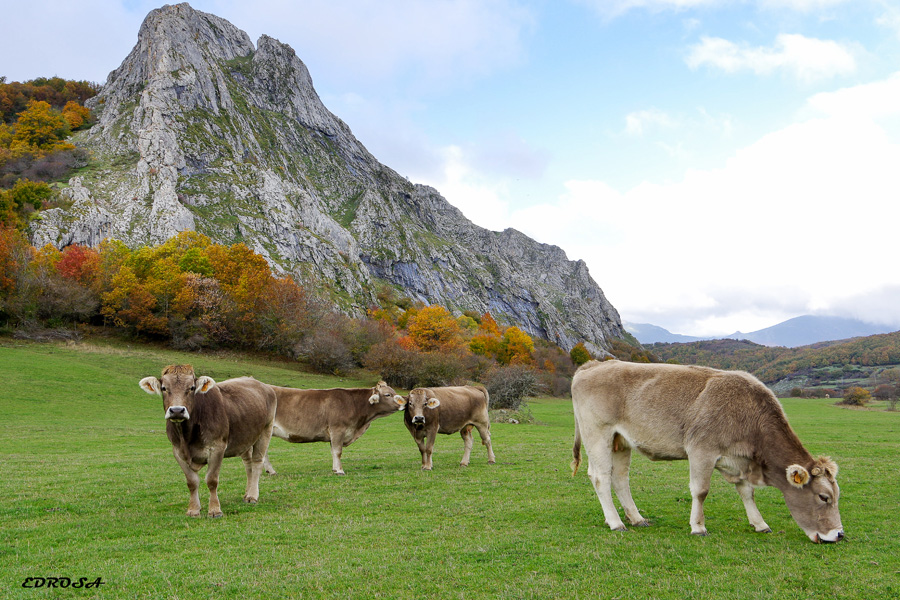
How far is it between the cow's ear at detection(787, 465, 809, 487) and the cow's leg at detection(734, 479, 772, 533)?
0.86m

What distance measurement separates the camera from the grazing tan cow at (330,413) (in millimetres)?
14461

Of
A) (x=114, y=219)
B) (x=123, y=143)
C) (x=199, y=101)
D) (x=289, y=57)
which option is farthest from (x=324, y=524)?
(x=289, y=57)

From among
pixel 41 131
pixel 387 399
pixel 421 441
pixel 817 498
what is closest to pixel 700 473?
pixel 817 498

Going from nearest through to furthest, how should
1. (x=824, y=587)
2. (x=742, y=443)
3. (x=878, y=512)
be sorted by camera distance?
(x=824, y=587), (x=742, y=443), (x=878, y=512)

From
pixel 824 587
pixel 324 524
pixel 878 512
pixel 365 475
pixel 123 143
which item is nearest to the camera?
pixel 824 587

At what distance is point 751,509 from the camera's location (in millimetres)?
8312

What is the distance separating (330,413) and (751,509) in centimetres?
1106

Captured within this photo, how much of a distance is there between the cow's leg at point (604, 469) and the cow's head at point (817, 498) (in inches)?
104

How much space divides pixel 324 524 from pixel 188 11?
619 ft

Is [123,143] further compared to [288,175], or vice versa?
[288,175]

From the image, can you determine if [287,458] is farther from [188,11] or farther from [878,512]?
[188,11]

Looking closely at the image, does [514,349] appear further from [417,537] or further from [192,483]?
[417,537]

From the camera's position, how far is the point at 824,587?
19.1 ft

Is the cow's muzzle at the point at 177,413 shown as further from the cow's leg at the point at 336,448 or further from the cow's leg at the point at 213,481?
the cow's leg at the point at 336,448
